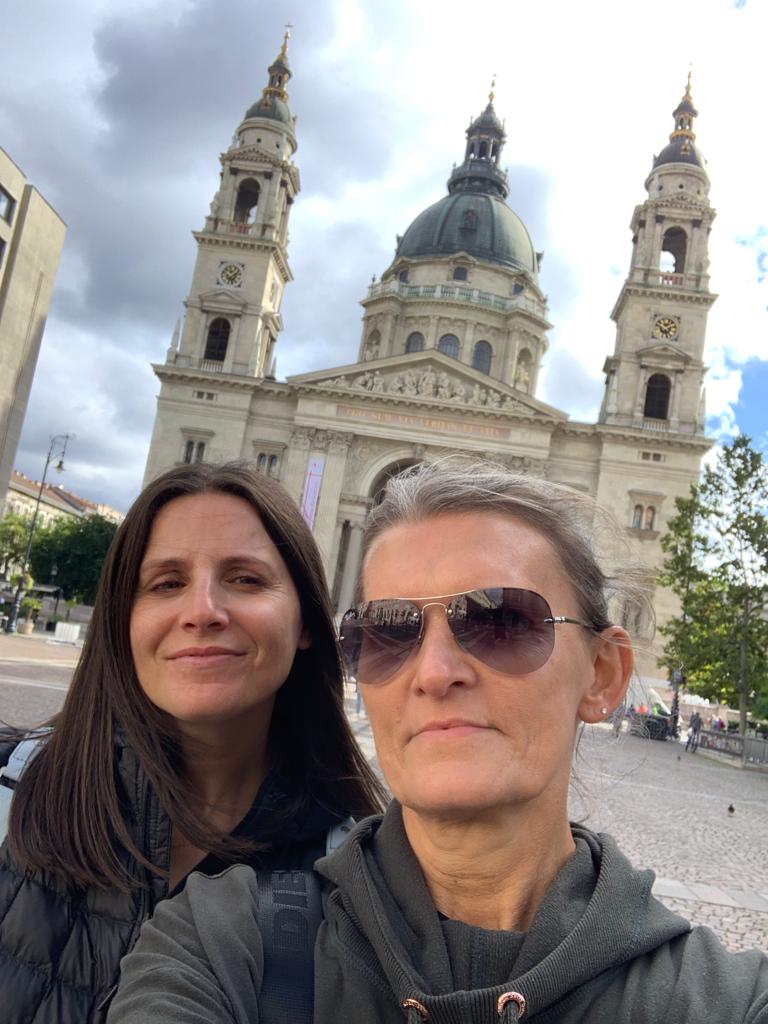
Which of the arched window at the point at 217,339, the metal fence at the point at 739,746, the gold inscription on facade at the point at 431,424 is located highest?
the arched window at the point at 217,339

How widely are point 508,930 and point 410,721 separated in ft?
1.28

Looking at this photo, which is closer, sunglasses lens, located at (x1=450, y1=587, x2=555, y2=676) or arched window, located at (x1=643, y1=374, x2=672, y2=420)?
sunglasses lens, located at (x1=450, y1=587, x2=555, y2=676)

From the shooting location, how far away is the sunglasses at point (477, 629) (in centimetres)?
158

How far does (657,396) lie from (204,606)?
47.4 m

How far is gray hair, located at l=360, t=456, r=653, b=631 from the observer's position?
1.74 m

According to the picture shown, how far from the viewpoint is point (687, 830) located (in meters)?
10.5

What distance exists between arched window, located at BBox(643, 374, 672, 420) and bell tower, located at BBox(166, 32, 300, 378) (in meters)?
21.2

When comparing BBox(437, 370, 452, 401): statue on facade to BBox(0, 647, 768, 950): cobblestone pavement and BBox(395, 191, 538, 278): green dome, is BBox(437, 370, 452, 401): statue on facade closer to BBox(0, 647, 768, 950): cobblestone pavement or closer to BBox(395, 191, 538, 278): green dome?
BBox(395, 191, 538, 278): green dome

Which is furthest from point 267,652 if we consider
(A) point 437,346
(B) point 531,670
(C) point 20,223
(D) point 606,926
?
(A) point 437,346

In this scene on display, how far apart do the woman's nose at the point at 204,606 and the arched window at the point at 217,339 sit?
4742 centimetres

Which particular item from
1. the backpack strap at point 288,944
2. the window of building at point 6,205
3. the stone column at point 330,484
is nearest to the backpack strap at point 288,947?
the backpack strap at point 288,944

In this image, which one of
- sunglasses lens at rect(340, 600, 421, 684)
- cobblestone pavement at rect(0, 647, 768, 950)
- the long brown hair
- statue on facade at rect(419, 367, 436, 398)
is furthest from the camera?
statue on facade at rect(419, 367, 436, 398)

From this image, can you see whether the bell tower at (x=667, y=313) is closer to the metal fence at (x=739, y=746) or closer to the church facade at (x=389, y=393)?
the church facade at (x=389, y=393)

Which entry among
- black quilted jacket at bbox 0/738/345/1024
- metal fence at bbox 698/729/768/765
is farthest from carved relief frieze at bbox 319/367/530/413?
black quilted jacket at bbox 0/738/345/1024
